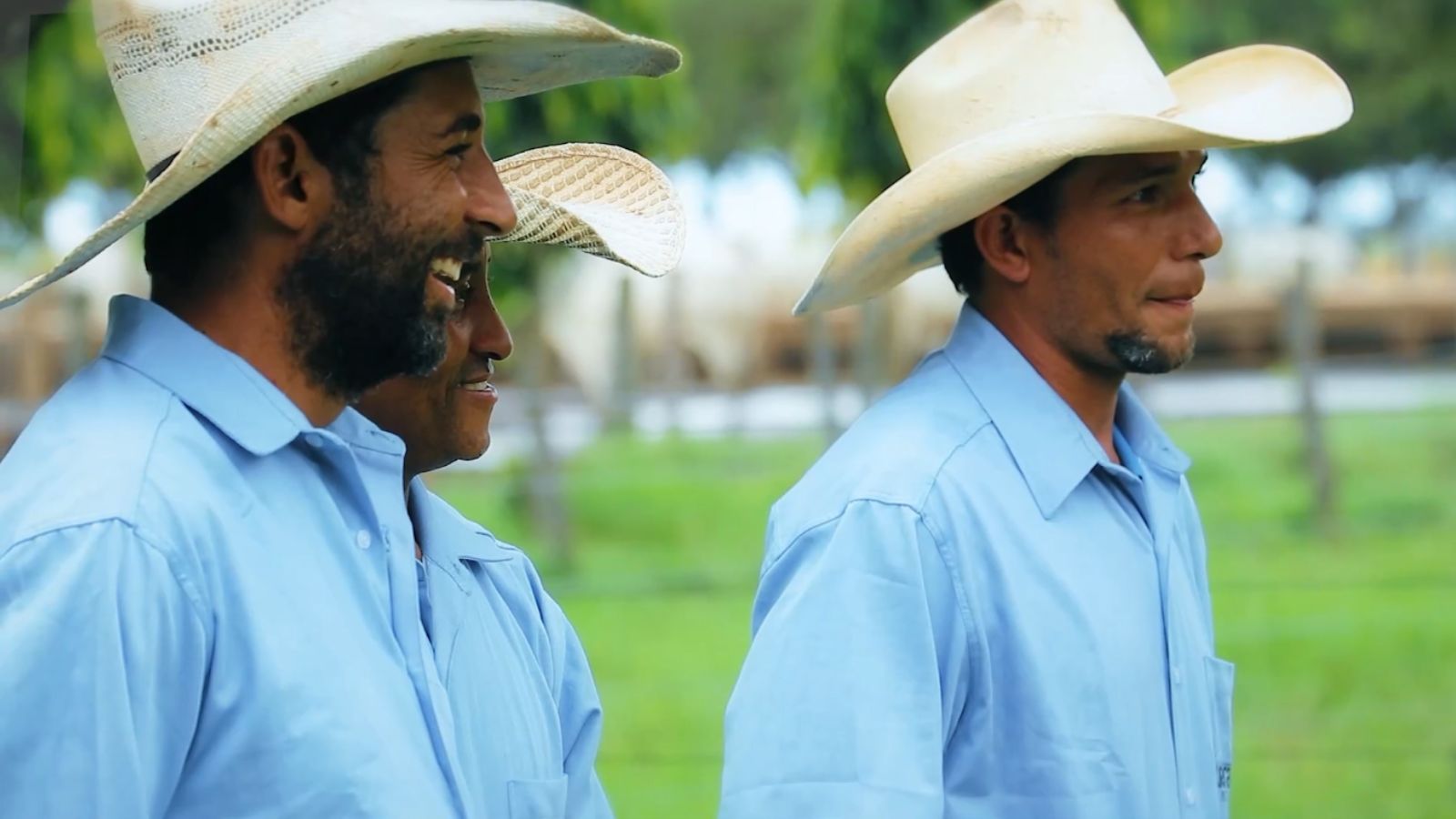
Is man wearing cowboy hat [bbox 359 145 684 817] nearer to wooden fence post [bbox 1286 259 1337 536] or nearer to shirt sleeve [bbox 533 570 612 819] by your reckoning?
shirt sleeve [bbox 533 570 612 819]

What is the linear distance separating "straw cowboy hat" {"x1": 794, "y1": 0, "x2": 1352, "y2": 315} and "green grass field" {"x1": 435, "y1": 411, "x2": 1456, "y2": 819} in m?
2.98

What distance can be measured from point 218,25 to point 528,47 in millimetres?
341

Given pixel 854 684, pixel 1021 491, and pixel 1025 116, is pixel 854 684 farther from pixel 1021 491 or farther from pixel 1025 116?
pixel 1025 116

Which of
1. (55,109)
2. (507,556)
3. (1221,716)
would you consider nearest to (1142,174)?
(1221,716)

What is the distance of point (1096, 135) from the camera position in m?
2.76

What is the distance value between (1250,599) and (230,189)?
6.97 metres

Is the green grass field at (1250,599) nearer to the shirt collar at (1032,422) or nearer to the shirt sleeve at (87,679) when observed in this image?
the shirt collar at (1032,422)

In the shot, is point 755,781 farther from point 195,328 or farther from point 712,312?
point 712,312

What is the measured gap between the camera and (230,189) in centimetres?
206

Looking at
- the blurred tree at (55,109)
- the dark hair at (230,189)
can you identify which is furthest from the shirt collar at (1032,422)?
the blurred tree at (55,109)

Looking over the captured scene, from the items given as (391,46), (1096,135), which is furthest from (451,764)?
(1096,135)

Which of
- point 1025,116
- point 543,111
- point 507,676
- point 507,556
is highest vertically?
point 543,111

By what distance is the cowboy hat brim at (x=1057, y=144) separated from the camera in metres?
2.77

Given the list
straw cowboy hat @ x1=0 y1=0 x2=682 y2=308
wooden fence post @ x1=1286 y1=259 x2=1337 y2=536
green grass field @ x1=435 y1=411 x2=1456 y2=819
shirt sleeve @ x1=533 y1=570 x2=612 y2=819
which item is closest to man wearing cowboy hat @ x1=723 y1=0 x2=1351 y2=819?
shirt sleeve @ x1=533 y1=570 x2=612 y2=819
